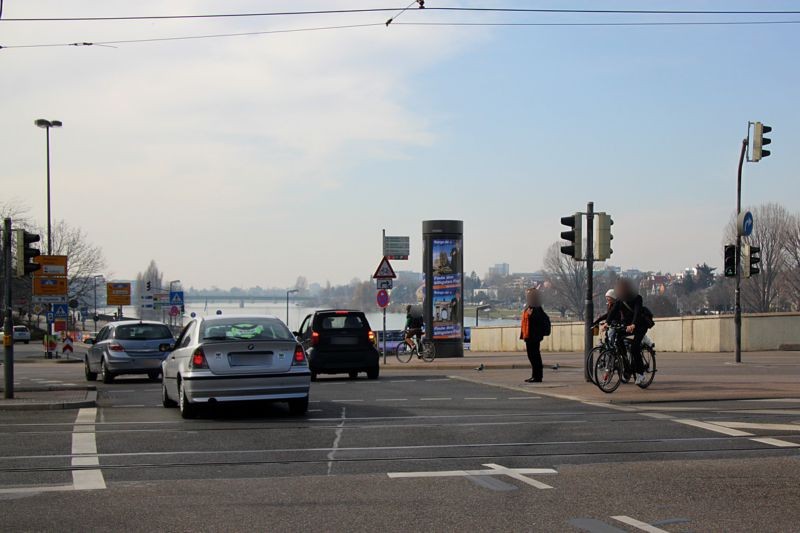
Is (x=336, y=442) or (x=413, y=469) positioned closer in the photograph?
(x=413, y=469)

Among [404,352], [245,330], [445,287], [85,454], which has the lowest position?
[404,352]

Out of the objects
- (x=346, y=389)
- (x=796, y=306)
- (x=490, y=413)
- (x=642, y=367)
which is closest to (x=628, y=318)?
(x=642, y=367)

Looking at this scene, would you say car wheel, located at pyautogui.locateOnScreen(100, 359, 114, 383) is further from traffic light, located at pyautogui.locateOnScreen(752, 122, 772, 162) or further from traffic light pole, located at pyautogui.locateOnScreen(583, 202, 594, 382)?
traffic light, located at pyautogui.locateOnScreen(752, 122, 772, 162)

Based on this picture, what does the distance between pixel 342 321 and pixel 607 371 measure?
7.76 meters

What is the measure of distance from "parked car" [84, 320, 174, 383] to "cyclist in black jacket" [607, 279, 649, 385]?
11.8 m

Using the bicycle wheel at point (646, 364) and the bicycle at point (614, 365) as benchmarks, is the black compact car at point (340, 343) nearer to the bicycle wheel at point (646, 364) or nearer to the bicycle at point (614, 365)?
the bicycle at point (614, 365)

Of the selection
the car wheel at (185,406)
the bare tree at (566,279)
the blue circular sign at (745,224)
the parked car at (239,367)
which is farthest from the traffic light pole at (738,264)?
the bare tree at (566,279)

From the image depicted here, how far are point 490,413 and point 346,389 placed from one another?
5829 mm

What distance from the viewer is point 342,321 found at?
22031 mm

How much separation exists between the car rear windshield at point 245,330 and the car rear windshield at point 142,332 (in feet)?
35.4

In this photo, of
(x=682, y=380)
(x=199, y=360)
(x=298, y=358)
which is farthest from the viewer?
(x=682, y=380)


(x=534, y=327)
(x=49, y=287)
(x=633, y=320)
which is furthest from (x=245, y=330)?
(x=49, y=287)

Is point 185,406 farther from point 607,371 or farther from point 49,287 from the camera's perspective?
point 49,287

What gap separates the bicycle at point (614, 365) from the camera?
1595 centimetres
